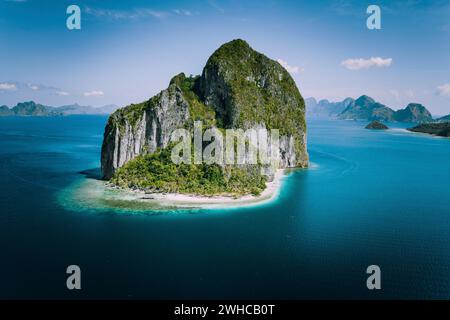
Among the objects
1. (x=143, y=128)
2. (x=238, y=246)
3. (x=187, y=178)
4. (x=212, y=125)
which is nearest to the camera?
(x=238, y=246)

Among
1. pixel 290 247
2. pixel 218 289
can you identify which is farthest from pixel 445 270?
pixel 218 289

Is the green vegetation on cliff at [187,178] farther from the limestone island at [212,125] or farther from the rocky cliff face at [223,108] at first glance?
the rocky cliff face at [223,108]

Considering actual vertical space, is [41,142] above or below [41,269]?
above

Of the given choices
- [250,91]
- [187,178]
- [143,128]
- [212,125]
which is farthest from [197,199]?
[250,91]

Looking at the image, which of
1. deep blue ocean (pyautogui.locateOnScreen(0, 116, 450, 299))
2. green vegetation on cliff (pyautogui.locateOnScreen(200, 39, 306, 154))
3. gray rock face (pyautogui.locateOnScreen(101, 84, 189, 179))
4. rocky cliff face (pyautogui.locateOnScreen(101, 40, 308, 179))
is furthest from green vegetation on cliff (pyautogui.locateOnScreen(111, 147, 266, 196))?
green vegetation on cliff (pyautogui.locateOnScreen(200, 39, 306, 154))

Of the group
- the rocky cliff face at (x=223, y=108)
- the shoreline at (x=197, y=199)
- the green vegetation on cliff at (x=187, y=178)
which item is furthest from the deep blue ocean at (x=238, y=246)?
the rocky cliff face at (x=223, y=108)

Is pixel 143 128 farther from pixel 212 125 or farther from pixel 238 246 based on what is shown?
pixel 238 246
